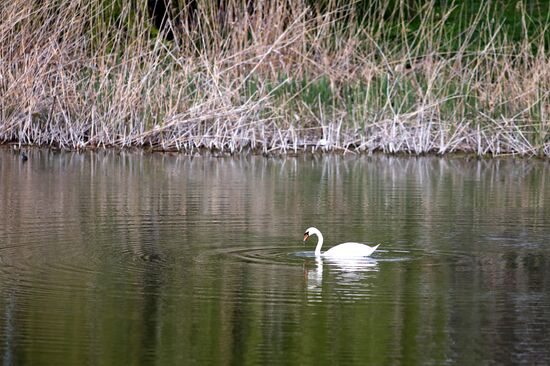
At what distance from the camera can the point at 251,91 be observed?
17453mm

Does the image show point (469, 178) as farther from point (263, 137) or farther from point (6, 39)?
point (6, 39)

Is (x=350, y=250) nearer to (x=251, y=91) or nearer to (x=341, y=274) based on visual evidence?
(x=341, y=274)

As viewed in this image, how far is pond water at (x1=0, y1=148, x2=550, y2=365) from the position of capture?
21.2 feet

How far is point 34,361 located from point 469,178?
951 cm

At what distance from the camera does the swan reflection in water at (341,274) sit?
788cm

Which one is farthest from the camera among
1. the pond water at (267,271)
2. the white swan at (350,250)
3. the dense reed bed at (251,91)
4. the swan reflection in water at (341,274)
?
the dense reed bed at (251,91)

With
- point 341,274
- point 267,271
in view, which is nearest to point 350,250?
point 341,274

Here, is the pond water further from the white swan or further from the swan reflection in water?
the white swan

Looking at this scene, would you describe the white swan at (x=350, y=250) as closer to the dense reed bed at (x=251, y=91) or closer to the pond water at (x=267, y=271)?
the pond water at (x=267, y=271)

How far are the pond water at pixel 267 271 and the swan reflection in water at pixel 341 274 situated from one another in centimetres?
2

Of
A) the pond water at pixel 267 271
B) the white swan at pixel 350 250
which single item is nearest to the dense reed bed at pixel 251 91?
the pond water at pixel 267 271

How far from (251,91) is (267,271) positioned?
9.10 metres

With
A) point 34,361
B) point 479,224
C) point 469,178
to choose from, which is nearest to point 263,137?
point 469,178

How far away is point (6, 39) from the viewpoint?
17.3m
